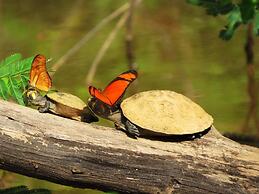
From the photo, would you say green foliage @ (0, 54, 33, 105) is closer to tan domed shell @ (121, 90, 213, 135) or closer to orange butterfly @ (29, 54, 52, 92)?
orange butterfly @ (29, 54, 52, 92)

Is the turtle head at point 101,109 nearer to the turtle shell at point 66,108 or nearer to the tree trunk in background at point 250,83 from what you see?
the turtle shell at point 66,108

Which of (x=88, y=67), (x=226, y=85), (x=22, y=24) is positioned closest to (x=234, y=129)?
(x=226, y=85)

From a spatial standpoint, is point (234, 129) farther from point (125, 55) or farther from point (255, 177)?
point (255, 177)

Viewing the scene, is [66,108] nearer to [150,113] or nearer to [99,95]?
[99,95]

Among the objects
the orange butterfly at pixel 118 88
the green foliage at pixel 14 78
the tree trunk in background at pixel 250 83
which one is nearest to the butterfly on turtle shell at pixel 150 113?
the orange butterfly at pixel 118 88

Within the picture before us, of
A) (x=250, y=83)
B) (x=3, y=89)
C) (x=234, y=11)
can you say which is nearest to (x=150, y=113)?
(x=3, y=89)

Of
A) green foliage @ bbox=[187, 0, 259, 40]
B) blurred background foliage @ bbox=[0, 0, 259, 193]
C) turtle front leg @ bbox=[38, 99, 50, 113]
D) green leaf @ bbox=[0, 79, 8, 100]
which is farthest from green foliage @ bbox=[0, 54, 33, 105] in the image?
blurred background foliage @ bbox=[0, 0, 259, 193]
